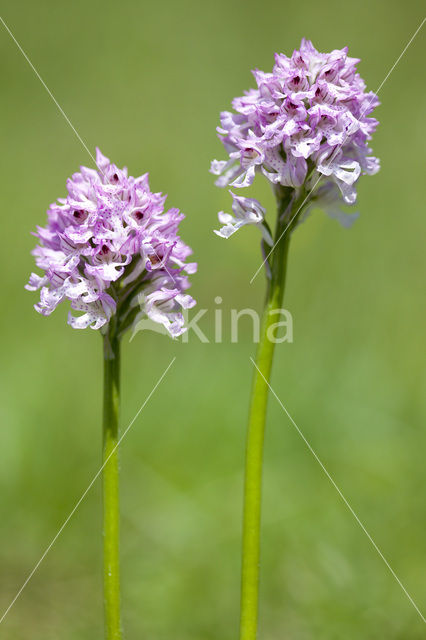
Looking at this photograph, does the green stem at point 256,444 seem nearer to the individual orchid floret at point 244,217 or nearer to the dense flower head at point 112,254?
the individual orchid floret at point 244,217

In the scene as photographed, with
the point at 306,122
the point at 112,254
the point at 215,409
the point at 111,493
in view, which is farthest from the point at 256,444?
the point at 215,409

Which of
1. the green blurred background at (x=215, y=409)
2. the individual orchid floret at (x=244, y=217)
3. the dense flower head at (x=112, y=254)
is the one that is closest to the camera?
the dense flower head at (x=112, y=254)

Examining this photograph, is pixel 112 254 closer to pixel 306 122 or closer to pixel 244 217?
pixel 244 217

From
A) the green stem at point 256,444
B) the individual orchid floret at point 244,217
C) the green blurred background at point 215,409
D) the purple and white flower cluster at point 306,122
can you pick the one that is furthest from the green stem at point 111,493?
the green blurred background at point 215,409

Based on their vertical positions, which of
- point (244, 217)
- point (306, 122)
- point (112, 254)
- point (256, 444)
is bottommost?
point (256, 444)

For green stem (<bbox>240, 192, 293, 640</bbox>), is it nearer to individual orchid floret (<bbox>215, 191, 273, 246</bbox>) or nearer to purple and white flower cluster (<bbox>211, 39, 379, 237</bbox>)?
individual orchid floret (<bbox>215, 191, 273, 246</bbox>)

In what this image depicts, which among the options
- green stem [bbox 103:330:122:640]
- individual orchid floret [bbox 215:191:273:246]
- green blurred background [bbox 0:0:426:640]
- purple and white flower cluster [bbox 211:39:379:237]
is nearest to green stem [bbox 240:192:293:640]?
individual orchid floret [bbox 215:191:273:246]
